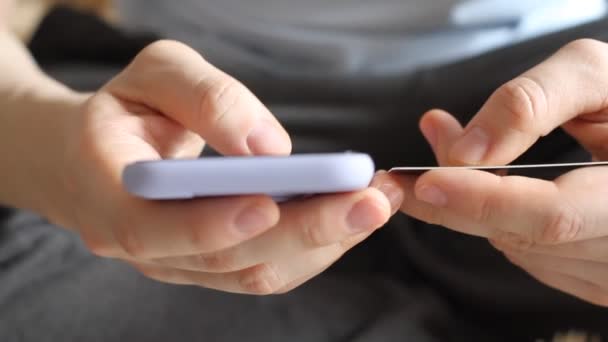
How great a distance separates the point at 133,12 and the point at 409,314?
602mm

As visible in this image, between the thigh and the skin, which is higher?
the skin

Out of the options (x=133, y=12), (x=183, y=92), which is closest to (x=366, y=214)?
(x=183, y=92)

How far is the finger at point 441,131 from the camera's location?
20.5 inches

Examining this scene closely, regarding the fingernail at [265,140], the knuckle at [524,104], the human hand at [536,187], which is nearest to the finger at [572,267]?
the human hand at [536,187]

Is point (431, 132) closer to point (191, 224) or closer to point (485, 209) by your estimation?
point (485, 209)

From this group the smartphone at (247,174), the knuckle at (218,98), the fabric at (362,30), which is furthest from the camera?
the fabric at (362,30)

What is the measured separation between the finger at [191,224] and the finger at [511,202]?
4.9 inches

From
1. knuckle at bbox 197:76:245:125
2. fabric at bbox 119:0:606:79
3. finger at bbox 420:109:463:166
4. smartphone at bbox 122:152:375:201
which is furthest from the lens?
fabric at bbox 119:0:606:79

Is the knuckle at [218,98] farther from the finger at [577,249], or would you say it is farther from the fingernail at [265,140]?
the finger at [577,249]

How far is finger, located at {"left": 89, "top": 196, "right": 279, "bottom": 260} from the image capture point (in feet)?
1.17

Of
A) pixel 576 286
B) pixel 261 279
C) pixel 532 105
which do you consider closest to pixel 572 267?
pixel 576 286

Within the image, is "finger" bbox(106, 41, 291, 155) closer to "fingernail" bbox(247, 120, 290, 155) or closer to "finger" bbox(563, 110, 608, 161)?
"fingernail" bbox(247, 120, 290, 155)

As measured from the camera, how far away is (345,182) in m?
0.33

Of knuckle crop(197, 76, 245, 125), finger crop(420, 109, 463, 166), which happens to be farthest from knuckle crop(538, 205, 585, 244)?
knuckle crop(197, 76, 245, 125)
